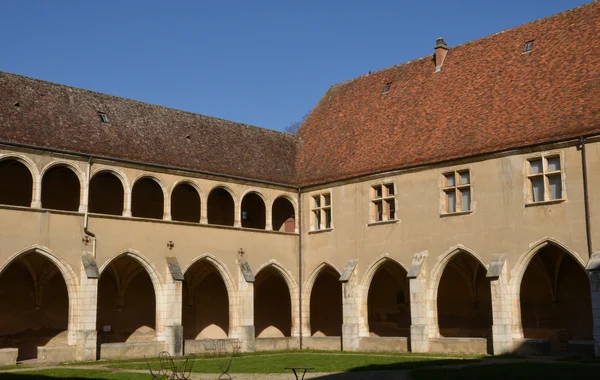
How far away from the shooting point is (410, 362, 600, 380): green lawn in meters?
14.4

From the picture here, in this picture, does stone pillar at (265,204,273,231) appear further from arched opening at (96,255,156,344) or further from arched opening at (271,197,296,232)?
arched opening at (96,255,156,344)

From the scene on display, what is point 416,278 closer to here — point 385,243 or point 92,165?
point 385,243

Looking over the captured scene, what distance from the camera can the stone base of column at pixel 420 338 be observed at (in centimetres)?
2359

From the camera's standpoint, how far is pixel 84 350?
22125 millimetres

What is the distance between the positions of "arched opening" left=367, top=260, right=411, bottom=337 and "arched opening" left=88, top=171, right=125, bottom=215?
8949 mm

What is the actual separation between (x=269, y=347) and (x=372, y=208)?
18.6ft

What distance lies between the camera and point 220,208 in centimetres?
2956

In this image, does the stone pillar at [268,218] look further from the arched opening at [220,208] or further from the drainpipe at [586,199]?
the drainpipe at [586,199]

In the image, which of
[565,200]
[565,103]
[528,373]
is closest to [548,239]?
[565,200]

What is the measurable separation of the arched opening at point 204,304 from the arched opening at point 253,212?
2.34 m

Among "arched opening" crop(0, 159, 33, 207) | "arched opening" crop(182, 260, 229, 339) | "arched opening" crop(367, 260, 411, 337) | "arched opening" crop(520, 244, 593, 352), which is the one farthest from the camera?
"arched opening" crop(182, 260, 229, 339)

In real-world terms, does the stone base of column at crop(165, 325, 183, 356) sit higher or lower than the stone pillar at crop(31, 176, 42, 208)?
lower

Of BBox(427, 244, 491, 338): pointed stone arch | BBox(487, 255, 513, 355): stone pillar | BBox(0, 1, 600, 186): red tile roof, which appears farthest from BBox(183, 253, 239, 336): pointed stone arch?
BBox(487, 255, 513, 355): stone pillar

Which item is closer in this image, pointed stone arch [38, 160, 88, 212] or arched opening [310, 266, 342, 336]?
pointed stone arch [38, 160, 88, 212]
